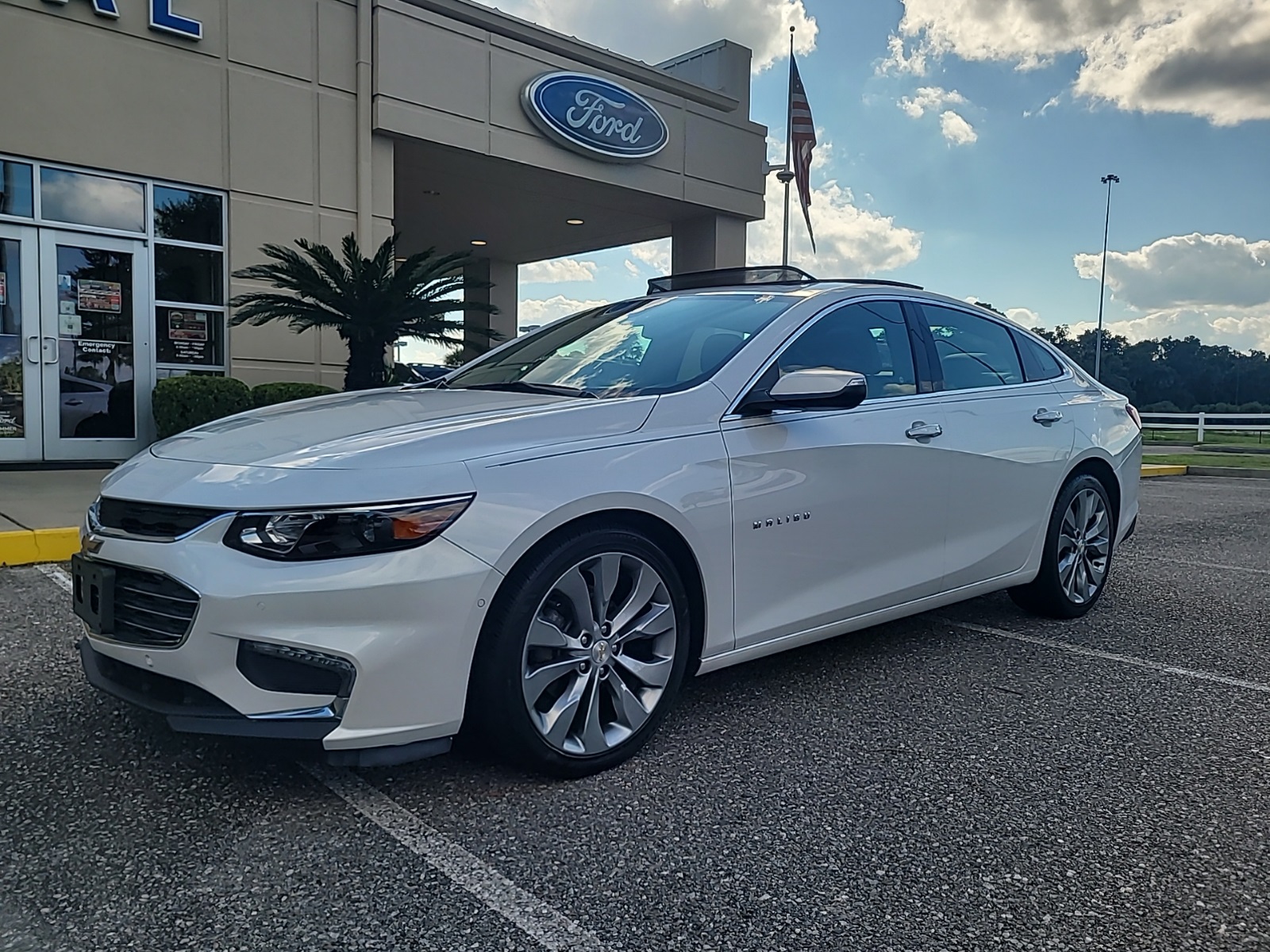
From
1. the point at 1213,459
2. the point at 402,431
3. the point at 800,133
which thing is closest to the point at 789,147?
the point at 800,133

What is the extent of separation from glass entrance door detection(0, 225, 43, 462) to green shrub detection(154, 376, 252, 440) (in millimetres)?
1146

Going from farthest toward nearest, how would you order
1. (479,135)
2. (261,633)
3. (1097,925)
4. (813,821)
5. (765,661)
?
(479,135) → (765,661) → (813,821) → (261,633) → (1097,925)

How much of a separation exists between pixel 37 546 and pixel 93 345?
16.7 feet

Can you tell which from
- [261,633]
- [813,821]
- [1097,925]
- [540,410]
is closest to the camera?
[1097,925]

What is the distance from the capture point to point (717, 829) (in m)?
2.52

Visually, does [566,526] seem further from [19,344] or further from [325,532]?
[19,344]

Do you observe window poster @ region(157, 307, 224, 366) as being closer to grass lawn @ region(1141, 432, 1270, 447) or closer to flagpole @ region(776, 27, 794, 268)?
flagpole @ region(776, 27, 794, 268)

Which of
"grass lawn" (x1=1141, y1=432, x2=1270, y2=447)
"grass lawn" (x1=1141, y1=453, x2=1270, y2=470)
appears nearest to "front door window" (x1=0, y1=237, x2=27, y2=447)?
"grass lawn" (x1=1141, y1=453, x2=1270, y2=470)

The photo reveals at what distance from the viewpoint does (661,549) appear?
297cm

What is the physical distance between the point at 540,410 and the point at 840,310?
4.78 feet

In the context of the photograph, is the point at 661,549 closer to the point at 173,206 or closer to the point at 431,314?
the point at 431,314

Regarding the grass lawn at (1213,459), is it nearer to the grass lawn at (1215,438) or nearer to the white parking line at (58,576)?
the grass lawn at (1215,438)

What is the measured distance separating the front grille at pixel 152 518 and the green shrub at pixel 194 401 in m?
7.18

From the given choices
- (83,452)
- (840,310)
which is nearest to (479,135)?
(83,452)
